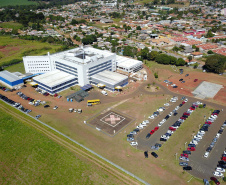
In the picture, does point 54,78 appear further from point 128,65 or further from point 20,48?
point 20,48

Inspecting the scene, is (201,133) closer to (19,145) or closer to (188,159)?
(188,159)

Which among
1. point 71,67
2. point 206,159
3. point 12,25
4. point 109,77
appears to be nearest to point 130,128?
point 206,159

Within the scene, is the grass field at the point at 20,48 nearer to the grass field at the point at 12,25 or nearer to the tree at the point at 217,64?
the grass field at the point at 12,25

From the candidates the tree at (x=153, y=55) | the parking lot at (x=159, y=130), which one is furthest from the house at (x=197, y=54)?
the parking lot at (x=159, y=130)

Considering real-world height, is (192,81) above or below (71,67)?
below

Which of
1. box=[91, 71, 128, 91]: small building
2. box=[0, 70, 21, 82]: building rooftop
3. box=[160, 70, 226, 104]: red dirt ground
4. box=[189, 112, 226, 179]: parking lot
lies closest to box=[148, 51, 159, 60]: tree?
box=[160, 70, 226, 104]: red dirt ground

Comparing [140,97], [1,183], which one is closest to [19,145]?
[1,183]
